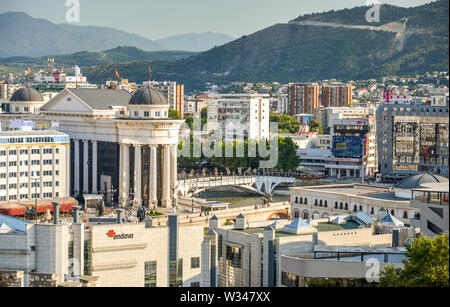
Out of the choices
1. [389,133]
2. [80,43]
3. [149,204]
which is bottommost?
[149,204]

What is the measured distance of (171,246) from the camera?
17.8 metres

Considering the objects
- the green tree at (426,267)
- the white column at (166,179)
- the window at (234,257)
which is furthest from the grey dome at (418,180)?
the green tree at (426,267)

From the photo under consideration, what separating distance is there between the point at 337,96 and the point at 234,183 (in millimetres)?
46569

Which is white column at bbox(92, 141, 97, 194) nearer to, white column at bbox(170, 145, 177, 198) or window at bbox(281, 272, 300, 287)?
white column at bbox(170, 145, 177, 198)

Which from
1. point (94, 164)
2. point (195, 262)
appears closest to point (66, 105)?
point (94, 164)

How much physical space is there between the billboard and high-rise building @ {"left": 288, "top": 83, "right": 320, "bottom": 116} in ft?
106

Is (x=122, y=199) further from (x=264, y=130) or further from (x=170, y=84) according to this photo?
(x=170, y=84)

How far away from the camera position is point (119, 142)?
44031 mm

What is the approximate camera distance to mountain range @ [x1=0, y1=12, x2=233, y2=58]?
3584 cm

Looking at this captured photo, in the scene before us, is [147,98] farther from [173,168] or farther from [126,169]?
[173,168]

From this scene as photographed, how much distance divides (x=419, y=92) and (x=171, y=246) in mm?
69930

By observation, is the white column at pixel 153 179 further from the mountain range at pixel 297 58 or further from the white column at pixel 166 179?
the mountain range at pixel 297 58

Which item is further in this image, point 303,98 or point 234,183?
point 303,98
